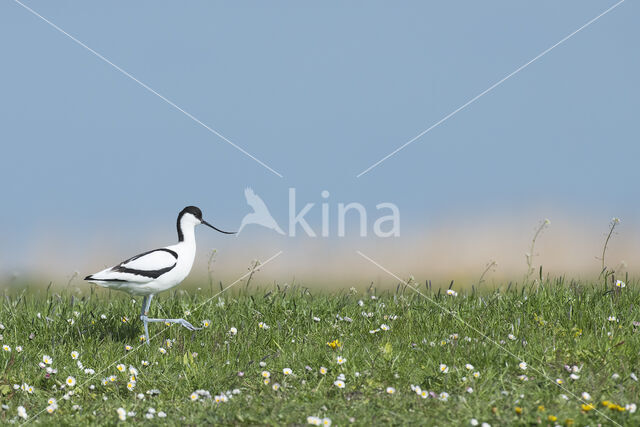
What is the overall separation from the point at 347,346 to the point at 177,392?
1.75 m

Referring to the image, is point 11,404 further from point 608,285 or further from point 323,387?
point 608,285

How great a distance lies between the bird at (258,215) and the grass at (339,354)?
936 millimetres

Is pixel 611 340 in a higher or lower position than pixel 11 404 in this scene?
higher

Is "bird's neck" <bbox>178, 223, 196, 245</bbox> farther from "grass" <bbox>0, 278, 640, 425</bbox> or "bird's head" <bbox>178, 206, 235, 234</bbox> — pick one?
"grass" <bbox>0, 278, 640, 425</bbox>

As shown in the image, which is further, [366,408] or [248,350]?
[248,350]

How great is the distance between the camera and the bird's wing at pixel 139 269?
804 centimetres

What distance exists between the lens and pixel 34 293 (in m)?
10.5

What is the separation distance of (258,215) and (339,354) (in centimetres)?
273

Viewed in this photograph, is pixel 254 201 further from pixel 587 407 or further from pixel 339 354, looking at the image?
pixel 587 407

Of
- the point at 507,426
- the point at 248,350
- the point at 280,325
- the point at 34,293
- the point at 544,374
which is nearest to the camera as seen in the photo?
the point at 507,426

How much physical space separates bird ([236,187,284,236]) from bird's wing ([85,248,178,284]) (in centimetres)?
143

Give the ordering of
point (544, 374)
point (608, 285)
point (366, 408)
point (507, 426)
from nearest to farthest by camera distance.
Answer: point (507, 426) → point (366, 408) → point (544, 374) → point (608, 285)

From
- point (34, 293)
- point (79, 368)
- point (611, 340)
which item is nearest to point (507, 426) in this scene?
point (611, 340)

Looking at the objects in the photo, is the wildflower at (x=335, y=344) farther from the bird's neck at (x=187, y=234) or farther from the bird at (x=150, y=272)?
the bird's neck at (x=187, y=234)
